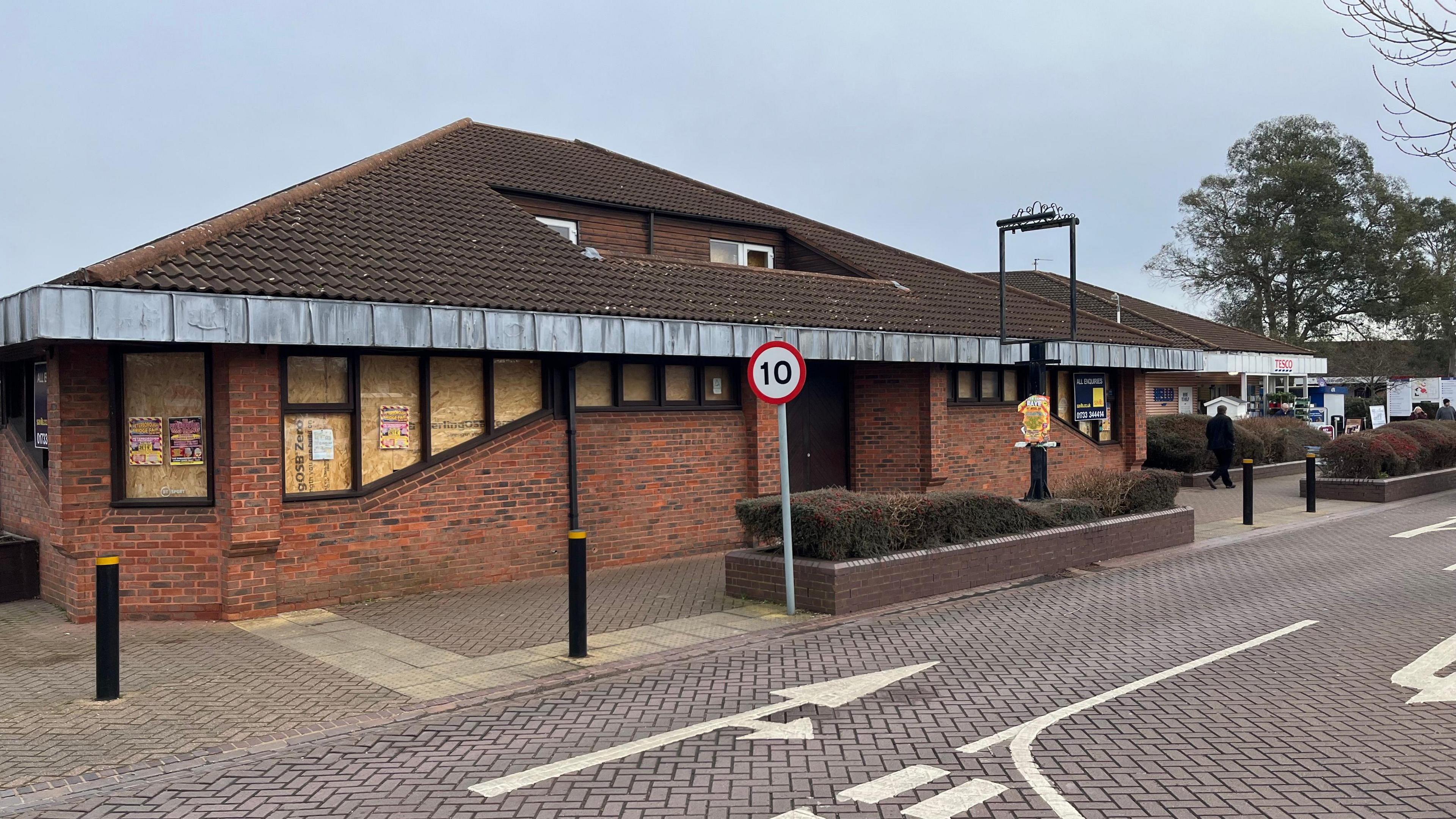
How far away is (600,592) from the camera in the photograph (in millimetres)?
11352

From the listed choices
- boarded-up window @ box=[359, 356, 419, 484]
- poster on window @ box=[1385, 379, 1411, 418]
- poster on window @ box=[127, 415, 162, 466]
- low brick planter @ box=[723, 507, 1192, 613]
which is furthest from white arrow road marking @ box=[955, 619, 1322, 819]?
poster on window @ box=[1385, 379, 1411, 418]

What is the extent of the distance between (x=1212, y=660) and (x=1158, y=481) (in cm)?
725

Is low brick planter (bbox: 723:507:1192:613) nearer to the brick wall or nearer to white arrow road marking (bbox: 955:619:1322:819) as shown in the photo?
the brick wall

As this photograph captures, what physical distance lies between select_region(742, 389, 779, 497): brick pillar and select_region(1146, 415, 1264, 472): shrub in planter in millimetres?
12568

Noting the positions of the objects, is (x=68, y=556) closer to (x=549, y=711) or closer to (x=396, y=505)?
(x=396, y=505)

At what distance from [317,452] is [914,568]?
241 inches

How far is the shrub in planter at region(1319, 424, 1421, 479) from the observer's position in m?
20.8

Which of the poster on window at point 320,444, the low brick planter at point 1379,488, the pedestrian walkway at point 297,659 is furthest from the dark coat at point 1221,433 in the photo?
the poster on window at point 320,444

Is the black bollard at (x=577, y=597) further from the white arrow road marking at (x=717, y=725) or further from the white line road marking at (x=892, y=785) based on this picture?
the white line road marking at (x=892, y=785)

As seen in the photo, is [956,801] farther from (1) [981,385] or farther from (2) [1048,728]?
(1) [981,385]

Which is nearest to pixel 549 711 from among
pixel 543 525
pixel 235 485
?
pixel 235 485

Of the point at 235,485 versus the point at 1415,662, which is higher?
the point at 235,485

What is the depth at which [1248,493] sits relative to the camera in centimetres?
1708

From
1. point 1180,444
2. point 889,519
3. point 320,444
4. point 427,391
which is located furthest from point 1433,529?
point 320,444
